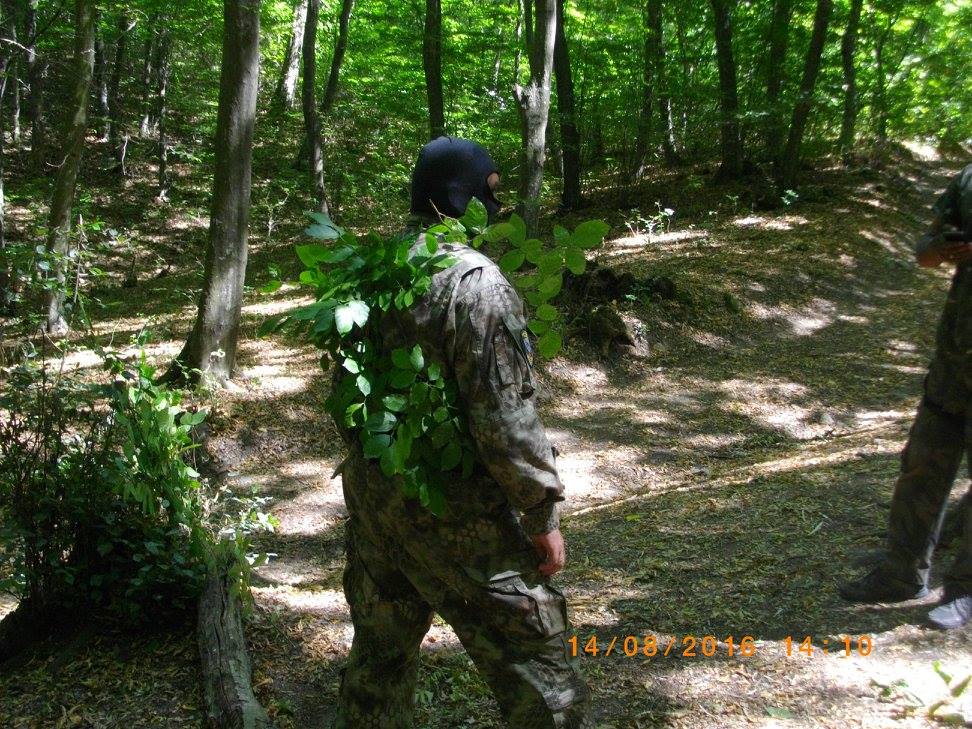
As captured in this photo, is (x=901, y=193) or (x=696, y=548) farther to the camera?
(x=901, y=193)

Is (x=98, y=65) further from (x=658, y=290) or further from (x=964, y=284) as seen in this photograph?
(x=964, y=284)

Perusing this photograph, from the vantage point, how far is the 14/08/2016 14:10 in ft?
10.5

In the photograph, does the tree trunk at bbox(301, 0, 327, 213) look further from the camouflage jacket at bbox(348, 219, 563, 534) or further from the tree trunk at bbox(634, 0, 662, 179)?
the camouflage jacket at bbox(348, 219, 563, 534)

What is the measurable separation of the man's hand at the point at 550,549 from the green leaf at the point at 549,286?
743 mm

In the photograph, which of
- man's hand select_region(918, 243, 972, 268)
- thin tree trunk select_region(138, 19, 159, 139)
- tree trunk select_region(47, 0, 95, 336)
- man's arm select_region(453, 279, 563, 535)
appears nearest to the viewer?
man's arm select_region(453, 279, 563, 535)

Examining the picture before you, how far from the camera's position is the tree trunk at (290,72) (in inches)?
805

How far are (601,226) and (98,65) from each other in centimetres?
1726

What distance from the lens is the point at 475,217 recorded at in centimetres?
235

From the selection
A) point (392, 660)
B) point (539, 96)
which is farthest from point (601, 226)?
point (539, 96)

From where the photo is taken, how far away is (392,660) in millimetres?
2564

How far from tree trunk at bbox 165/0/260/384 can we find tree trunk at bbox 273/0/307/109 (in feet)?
47.2

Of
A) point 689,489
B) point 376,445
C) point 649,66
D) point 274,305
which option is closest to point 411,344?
point 376,445

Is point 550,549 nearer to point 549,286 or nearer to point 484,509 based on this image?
point 484,509
